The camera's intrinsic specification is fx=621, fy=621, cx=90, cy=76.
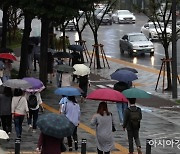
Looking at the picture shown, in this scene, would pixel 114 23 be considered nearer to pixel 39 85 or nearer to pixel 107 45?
pixel 107 45


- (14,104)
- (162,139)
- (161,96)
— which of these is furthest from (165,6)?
(14,104)

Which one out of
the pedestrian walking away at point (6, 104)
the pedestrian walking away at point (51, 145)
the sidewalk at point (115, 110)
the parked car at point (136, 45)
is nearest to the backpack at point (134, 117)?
the sidewalk at point (115, 110)

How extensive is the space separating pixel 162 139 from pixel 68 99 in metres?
3.62

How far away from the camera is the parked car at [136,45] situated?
138ft

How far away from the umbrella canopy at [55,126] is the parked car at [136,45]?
3139 cm

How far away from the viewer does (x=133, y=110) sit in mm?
14094

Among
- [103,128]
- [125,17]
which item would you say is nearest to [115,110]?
[103,128]

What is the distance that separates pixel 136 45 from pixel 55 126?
32.0m

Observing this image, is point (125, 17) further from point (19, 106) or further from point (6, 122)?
point (19, 106)

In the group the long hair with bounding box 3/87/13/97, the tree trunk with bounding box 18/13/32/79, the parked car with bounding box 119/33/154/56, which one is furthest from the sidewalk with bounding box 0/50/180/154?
the parked car with bounding box 119/33/154/56

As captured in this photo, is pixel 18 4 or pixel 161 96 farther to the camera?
pixel 161 96

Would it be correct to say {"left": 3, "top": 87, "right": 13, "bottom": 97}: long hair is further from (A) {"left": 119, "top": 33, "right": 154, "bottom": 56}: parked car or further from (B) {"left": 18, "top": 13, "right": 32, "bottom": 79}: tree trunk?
(A) {"left": 119, "top": 33, "right": 154, "bottom": 56}: parked car

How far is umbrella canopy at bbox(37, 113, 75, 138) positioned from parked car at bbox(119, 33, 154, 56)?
103 feet

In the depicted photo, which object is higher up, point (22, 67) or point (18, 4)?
point (18, 4)
